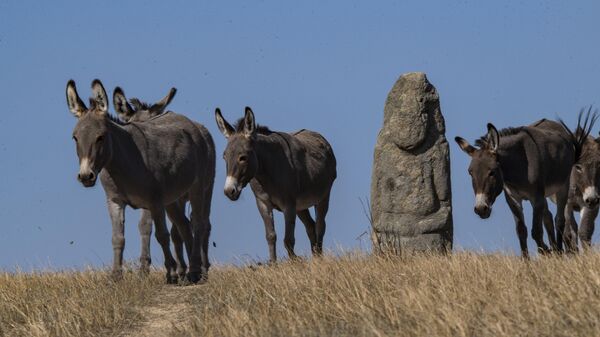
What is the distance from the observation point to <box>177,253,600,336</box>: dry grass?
10.2 meters

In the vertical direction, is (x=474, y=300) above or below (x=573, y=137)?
below

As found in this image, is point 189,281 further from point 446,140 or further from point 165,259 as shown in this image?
point 446,140

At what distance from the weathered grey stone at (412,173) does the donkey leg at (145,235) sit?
3.62 m

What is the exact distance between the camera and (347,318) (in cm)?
1148

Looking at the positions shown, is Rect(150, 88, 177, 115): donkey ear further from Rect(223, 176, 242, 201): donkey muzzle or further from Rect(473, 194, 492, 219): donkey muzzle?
Rect(473, 194, 492, 219): donkey muzzle

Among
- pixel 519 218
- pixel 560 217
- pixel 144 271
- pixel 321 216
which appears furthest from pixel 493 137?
pixel 144 271

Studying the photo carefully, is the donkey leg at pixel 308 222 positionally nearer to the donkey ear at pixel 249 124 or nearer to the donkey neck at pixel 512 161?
the donkey ear at pixel 249 124

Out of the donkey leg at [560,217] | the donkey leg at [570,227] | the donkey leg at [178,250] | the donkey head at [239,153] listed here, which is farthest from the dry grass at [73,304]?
the donkey leg at [570,227]

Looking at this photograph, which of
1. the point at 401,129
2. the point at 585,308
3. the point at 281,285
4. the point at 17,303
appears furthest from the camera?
the point at 401,129

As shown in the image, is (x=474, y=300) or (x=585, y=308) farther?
(x=474, y=300)

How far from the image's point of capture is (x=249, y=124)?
18609 mm

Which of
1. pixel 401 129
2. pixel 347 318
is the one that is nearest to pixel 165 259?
pixel 401 129

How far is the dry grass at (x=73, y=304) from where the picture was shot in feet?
43.8

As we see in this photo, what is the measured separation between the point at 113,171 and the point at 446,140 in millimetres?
5709
